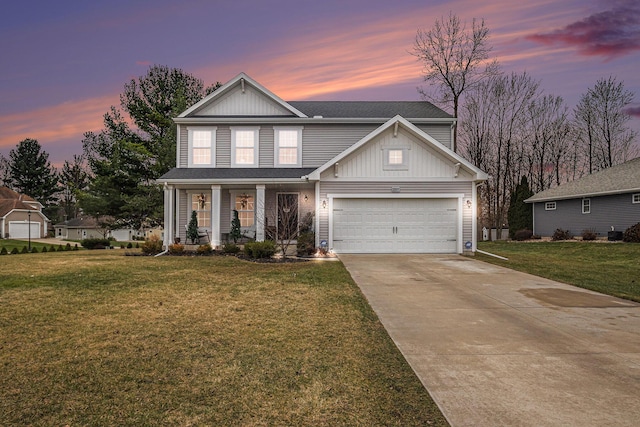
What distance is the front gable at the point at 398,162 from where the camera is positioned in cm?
1628

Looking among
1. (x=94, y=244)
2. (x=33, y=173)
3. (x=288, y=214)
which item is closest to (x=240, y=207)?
(x=288, y=214)

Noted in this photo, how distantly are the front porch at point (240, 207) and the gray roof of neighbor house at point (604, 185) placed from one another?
785 inches

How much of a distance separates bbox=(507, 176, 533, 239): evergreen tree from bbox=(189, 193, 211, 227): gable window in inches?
993

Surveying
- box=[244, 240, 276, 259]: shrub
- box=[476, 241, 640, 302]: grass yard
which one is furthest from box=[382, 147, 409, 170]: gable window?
box=[244, 240, 276, 259]: shrub

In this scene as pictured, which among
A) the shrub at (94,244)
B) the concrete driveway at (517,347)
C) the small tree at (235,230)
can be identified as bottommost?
the concrete driveway at (517,347)

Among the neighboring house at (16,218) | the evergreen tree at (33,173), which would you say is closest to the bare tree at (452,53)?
the neighboring house at (16,218)

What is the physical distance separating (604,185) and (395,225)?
60.9ft

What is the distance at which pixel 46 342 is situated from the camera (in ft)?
16.7

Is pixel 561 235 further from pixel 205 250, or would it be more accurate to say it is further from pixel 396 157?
pixel 205 250

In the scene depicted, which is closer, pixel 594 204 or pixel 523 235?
pixel 594 204

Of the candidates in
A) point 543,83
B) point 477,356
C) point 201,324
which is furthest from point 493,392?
point 543,83

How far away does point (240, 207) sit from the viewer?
18.6 m

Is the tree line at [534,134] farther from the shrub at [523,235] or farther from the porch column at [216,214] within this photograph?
the porch column at [216,214]

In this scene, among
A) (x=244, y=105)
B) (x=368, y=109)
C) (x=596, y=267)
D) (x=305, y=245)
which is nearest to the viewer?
(x=596, y=267)
